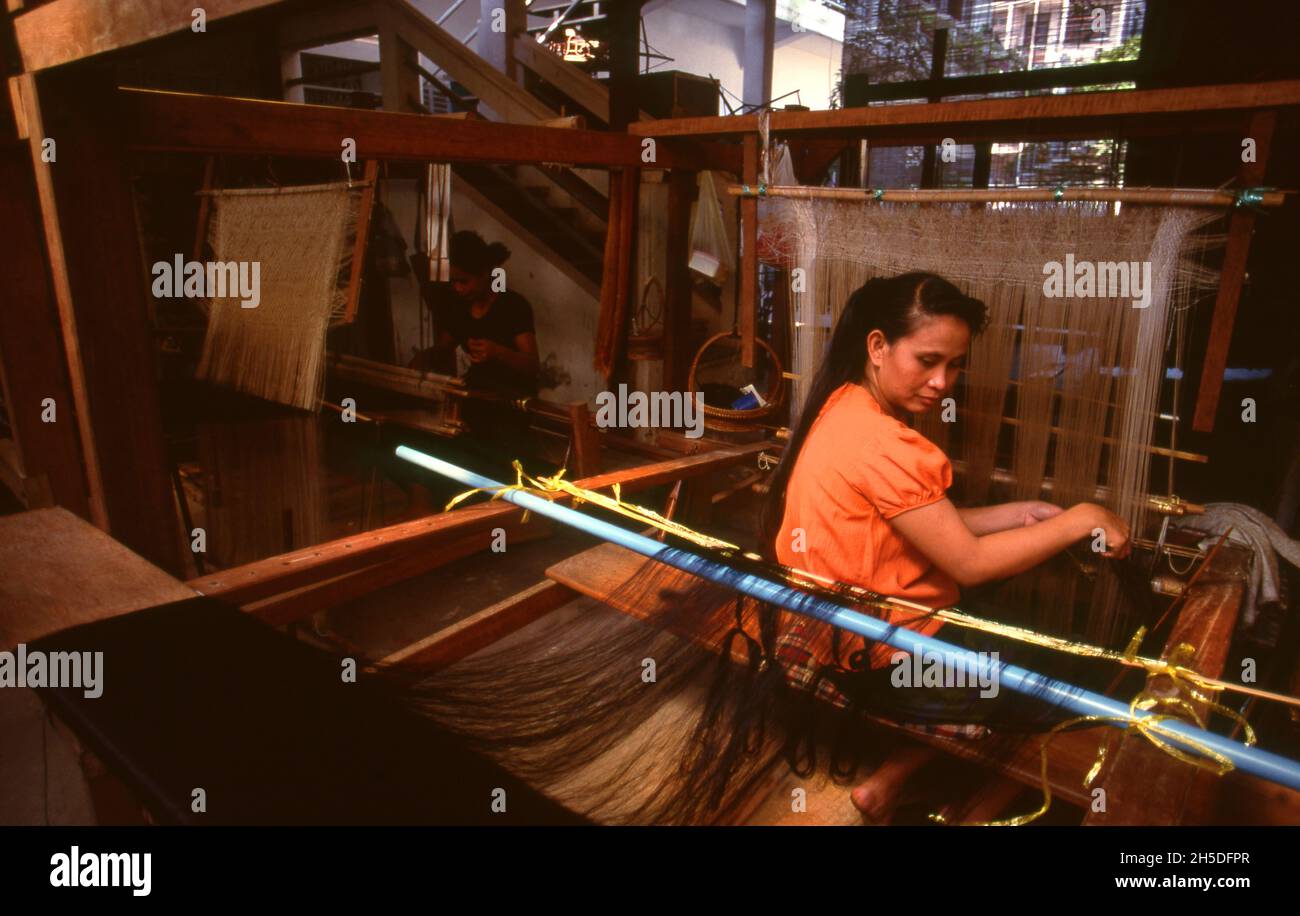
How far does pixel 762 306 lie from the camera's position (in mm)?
9953

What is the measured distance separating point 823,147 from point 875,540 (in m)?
A: 3.28

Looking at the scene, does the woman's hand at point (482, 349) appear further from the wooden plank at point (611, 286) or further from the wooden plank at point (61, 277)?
the wooden plank at point (61, 277)

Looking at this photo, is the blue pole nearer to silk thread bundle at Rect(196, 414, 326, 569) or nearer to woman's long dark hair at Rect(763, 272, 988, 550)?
woman's long dark hair at Rect(763, 272, 988, 550)

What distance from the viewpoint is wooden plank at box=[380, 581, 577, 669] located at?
95.6 inches

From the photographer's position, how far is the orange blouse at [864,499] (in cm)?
198

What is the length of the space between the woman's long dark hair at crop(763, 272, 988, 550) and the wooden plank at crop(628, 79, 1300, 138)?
1.23m

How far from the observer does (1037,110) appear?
303 centimetres

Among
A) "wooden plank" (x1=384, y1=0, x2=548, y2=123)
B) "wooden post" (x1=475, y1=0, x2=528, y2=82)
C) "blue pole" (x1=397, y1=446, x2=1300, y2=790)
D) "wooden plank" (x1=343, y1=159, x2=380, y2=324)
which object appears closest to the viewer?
"blue pole" (x1=397, y1=446, x2=1300, y2=790)

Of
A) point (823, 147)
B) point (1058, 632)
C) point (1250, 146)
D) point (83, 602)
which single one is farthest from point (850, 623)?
point (823, 147)

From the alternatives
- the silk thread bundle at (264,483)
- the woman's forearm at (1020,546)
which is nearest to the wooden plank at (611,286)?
the silk thread bundle at (264,483)

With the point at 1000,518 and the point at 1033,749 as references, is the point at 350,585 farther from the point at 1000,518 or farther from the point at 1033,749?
the point at 1000,518

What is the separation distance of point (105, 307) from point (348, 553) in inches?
41.7

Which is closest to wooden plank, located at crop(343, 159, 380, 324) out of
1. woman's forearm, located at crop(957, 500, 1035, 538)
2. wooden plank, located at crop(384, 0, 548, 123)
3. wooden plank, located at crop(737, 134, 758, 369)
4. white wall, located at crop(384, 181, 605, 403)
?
wooden plank, located at crop(737, 134, 758, 369)

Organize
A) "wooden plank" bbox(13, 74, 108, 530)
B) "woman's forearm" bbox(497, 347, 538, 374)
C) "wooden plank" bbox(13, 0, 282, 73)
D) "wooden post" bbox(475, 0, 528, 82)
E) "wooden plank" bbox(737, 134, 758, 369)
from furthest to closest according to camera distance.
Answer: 1. "wooden post" bbox(475, 0, 528, 82)
2. "woman's forearm" bbox(497, 347, 538, 374)
3. "wooden plank" bbox(737, 134, 758, 369)
4. "wooden plank" bbox(13, 74, 108, 530)
5. "wooden plank" bbox(13, 0, 282, 73)
